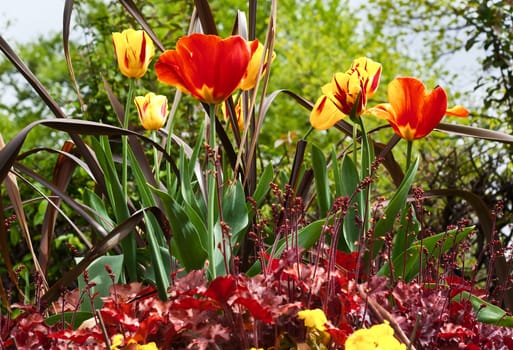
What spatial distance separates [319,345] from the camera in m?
1.32

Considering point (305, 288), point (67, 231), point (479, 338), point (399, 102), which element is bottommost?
point (67, 231)

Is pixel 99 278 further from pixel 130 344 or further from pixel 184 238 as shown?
pixel 130 344

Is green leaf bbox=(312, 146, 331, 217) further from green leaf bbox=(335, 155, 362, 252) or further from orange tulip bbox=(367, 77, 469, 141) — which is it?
orange tulip bbox=(367, 77, 469, 141)

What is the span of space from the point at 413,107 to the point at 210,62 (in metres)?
0.62

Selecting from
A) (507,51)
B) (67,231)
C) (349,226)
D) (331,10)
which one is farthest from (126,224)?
(331,10)

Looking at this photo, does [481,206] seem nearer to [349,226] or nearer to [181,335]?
[349,226]

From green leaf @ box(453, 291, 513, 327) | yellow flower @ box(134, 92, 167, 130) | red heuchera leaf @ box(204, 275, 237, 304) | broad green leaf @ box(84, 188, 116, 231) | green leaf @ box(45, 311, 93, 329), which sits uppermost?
yellow flower @ box(134, 92, 167, 130)

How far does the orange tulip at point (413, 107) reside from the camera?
1.78 metres

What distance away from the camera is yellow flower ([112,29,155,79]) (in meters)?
2.07

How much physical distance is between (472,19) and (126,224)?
389cm

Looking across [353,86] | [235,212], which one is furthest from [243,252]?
[353,86]

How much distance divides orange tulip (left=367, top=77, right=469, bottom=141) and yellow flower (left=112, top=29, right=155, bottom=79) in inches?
28.3

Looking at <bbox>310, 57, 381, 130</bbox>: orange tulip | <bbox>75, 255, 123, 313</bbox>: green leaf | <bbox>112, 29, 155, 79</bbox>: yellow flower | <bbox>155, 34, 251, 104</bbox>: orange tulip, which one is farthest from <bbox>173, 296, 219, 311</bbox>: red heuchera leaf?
<bbox>112, 29, 155, 79</bbox>: yellow flower

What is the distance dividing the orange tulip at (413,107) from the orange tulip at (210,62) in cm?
49
